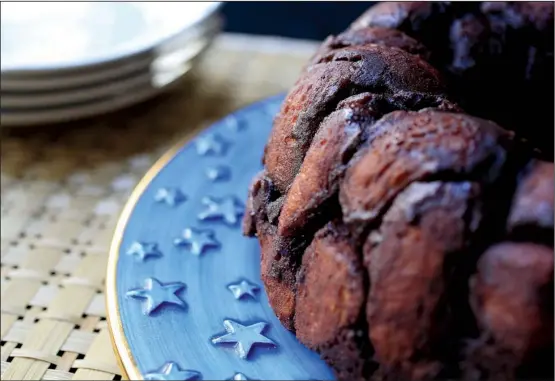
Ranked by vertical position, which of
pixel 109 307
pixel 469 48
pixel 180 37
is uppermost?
pixel 180 37

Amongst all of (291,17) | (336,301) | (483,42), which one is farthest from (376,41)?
(291,17)

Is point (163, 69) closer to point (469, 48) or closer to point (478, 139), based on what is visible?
point (469, 48)

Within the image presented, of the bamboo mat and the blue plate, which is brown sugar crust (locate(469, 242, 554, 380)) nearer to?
the blue plate

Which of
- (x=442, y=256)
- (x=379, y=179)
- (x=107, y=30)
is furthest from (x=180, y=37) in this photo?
(x=442, y=256)

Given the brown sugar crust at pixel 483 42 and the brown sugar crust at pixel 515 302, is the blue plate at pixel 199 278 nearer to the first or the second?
the brown sugar crust at pixel 515 302

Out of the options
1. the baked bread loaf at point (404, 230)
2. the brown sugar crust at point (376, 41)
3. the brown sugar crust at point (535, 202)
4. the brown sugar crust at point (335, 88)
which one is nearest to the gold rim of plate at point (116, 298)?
the baked bread loaf at point (404, 230)
